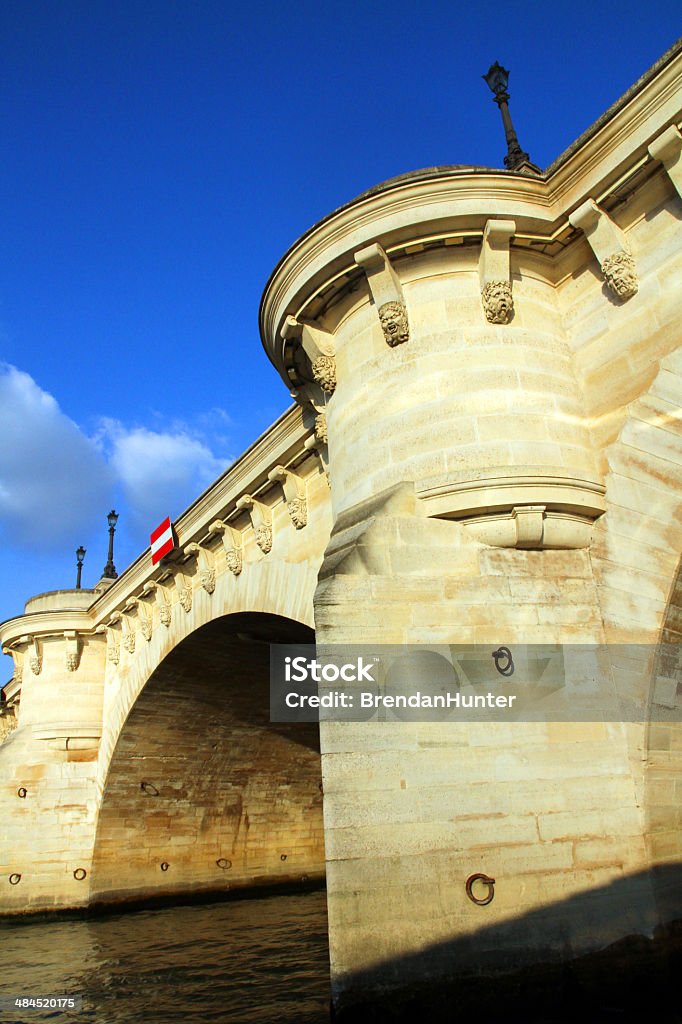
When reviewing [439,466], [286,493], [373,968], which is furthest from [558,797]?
[286,493]

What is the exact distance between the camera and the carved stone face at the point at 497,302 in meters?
7.38

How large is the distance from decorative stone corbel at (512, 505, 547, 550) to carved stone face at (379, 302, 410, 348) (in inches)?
87.4

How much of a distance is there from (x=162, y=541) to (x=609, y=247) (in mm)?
10905

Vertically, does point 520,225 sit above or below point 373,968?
above

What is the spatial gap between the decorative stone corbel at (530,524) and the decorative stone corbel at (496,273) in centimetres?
205

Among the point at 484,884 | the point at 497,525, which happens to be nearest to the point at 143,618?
the point at 497,525

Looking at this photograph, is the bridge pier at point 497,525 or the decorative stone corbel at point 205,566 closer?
the bridge pier at point 497,525

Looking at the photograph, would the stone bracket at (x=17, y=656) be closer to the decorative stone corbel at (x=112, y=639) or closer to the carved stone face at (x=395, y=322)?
the decorative stone corbel at (x=112, y=639)

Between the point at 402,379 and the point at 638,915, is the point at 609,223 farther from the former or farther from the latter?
Result: the point at 638,915

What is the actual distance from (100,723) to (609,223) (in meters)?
18.0

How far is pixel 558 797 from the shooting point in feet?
18.9

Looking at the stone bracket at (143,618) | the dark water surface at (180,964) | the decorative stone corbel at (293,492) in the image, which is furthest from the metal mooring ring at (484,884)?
the stone bracket at (143,618)

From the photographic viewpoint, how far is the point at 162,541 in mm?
15516

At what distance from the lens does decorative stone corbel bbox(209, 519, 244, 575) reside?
43.3ft
